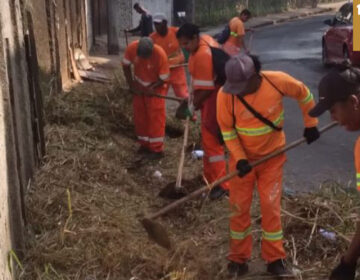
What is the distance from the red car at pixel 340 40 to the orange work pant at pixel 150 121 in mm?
5965

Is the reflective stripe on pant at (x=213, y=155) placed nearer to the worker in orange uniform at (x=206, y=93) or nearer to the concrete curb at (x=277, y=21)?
the worker in orange uniform at (x=206, y=93)

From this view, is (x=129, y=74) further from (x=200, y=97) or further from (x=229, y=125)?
(x=229, y=125)

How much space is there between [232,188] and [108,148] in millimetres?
3277

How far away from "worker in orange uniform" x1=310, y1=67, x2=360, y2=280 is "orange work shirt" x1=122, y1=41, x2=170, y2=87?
468cm

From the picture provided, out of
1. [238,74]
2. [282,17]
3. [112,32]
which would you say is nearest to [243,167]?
[238,74]

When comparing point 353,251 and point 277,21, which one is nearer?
point 353,251

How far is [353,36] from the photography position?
13484 mm

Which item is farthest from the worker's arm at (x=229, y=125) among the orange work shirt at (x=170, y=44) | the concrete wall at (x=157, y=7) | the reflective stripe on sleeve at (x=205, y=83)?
the concrete wall at (x=157, y=7)

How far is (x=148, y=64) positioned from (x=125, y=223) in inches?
115

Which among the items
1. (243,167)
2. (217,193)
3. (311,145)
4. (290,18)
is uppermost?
(243,167)

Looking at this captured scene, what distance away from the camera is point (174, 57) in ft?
32.4

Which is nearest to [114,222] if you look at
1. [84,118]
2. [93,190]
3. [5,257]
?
[93,190]

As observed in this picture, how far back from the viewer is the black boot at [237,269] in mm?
5285

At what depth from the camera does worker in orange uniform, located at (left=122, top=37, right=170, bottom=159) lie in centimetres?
830
